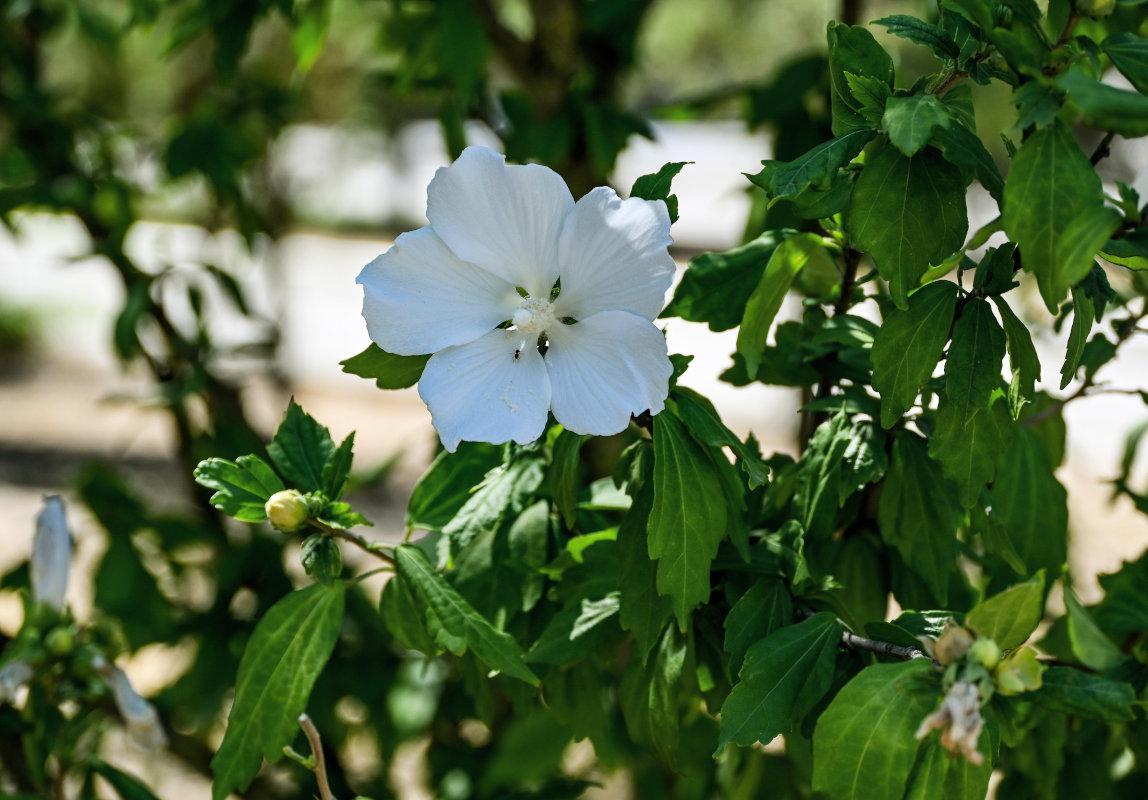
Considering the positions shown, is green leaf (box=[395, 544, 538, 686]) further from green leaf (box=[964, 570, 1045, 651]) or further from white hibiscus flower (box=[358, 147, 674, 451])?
green leaf (box=[964, 570, 1045, 651])

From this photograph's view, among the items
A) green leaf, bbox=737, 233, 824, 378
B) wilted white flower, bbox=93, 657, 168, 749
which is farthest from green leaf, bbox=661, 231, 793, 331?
wilted white flower, bbox=93, 657, 168, 749

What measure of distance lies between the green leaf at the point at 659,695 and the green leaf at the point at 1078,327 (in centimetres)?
34

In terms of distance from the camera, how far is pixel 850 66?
682 millimetres

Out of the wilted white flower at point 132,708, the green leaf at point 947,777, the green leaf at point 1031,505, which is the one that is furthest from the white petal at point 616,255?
the wilted white flower at point 132,708

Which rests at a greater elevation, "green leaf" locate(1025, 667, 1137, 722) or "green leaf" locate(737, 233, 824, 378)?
"green leaf" locate(737, 233, 824, 378)

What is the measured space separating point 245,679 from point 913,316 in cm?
55

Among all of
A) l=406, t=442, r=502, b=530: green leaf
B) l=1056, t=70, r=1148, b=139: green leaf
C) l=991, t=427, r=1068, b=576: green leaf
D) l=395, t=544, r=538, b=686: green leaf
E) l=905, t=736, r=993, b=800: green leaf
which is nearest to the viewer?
l=1056, t=70, r=1148, b=139: green leaf

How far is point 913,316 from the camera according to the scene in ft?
2.32

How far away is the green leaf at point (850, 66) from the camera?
2.23 ft

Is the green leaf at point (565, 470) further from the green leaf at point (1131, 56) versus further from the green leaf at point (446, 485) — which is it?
the green leaf at point (1131, 56)

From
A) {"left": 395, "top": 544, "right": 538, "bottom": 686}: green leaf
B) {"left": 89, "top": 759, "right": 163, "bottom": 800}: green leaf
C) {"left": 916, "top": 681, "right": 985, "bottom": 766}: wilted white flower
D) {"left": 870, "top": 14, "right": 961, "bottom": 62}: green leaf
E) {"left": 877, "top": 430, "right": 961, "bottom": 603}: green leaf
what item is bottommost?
{"left": 89, "top": 759, "right": 163, "bottom": 800}: green leaf

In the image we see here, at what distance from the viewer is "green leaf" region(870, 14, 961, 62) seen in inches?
26.1

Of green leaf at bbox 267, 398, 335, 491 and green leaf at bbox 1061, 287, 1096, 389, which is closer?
green leaf at bbox 1061, 287, 1096, 389

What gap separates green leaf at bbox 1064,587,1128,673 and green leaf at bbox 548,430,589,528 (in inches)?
14.9
